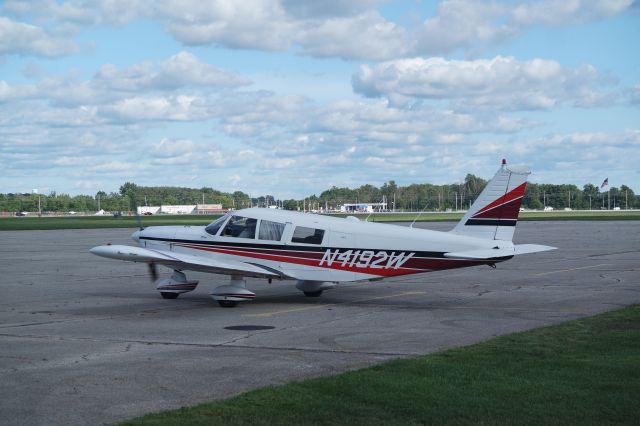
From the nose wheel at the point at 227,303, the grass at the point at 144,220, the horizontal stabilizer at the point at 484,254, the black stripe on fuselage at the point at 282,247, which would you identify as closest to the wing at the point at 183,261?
the black stripe on fuselage at the point at 282,247

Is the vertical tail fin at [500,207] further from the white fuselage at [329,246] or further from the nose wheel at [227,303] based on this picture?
the nose wheel at [227,303]

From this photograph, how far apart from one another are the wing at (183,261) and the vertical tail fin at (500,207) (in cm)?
476

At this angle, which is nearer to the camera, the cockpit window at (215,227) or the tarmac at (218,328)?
the tarmac at (218,328)

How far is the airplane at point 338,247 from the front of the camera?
55.2 feet

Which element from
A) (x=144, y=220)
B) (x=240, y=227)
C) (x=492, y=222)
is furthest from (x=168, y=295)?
(x=144, y=220)

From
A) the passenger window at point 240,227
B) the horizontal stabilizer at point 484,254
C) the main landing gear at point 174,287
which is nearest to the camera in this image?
the horizontal stabilizer at point 484,254

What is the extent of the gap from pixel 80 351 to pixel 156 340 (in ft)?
4.58

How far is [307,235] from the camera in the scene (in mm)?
17734

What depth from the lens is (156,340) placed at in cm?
1276

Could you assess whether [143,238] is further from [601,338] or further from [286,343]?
[601,338]

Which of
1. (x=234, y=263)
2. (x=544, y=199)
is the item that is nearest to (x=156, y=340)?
(x=234, y=263)

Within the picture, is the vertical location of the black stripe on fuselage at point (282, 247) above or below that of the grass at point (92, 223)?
above

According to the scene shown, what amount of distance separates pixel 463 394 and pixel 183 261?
9735 millimetres

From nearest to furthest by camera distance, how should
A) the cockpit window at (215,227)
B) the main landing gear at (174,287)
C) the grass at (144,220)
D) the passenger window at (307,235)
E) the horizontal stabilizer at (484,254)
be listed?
the horizontal stabilizer at (484,254)
the passenger window at (307,235)
the cockpit window at (215,227)
the main landing gear at (174,287)
the grass at (144,220)
